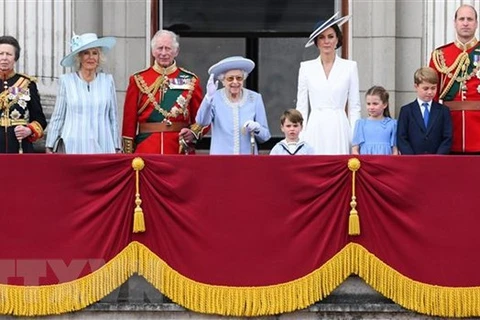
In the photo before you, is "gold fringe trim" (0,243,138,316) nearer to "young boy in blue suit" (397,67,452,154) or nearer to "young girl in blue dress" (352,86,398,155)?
"young girl in blue dress" (352,86,398,155)

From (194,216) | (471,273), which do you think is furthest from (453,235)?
(194,216)

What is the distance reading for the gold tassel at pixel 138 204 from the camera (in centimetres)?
1435

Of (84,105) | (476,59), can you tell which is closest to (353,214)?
(476,59)

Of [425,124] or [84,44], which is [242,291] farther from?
[84,44]

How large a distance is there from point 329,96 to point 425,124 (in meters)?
0.89

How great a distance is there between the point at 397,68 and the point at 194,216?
411cm

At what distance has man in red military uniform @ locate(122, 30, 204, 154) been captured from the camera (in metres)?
15.4

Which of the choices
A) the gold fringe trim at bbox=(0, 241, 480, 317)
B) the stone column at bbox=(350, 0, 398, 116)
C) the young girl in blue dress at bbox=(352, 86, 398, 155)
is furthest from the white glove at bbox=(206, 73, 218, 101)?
the stone column at bbox=(350, 0, 398, 116)

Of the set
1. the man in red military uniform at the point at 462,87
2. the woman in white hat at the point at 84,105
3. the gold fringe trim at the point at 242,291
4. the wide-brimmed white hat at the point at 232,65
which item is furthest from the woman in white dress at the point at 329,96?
the woman in white hat at the point at 84,105

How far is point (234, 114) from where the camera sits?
595 inches

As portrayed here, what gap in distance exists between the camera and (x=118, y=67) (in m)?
17.9

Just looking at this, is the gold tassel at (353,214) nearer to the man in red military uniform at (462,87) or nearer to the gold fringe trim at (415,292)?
the gold fringe trim at (415,292)

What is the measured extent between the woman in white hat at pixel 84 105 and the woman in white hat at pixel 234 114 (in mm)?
765

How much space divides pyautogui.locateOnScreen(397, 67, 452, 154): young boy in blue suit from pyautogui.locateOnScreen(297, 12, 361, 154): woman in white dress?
0.51 m
